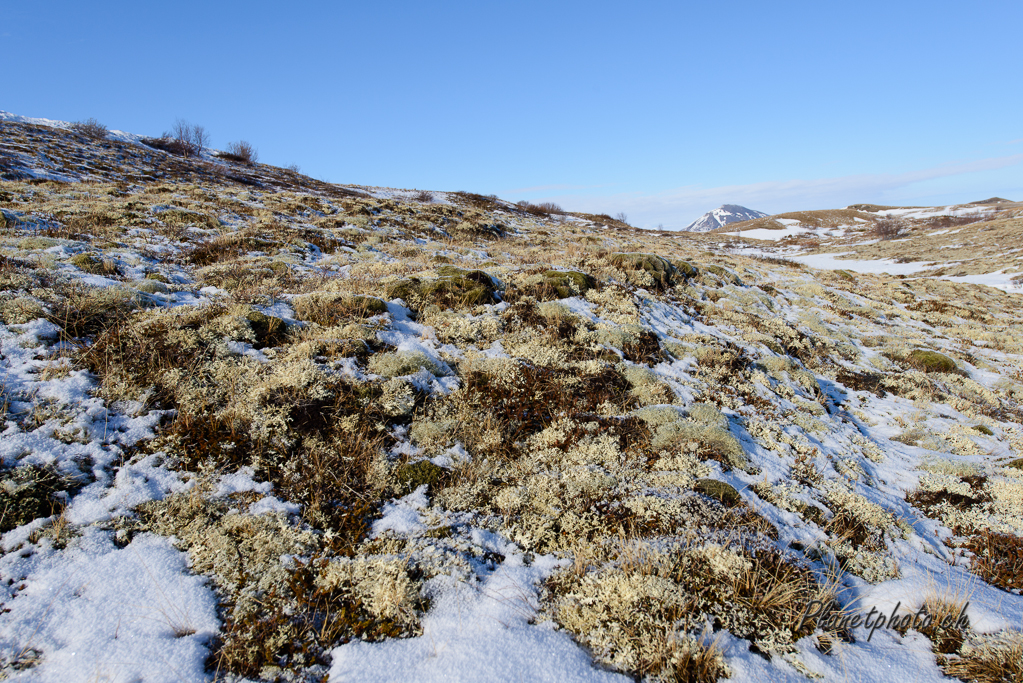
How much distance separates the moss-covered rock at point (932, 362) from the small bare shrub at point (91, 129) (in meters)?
58.4

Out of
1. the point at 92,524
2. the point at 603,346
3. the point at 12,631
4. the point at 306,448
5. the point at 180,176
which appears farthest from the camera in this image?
the point at 180,176

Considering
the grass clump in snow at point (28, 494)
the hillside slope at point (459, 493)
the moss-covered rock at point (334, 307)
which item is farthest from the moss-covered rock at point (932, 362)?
the grass clump in snow at point (28, 494)

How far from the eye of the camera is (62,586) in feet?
10.4

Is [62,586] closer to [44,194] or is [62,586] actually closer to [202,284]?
[202,284]

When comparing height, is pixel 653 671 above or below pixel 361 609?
below

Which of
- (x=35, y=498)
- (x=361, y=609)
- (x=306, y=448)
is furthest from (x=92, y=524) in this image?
(x=361, y=609)

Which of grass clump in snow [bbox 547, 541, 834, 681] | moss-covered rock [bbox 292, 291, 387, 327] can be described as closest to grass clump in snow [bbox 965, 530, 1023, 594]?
grass clump in snow [bbox 547, 541, 834, 681]

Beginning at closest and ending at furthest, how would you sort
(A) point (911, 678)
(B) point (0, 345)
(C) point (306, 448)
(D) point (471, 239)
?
(A) point (911, 678), (C) point (306, 448), (B) point (0, 345), (D) point (471, 239)

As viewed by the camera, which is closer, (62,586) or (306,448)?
(62,586)

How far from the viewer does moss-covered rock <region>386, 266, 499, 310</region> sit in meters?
9.26

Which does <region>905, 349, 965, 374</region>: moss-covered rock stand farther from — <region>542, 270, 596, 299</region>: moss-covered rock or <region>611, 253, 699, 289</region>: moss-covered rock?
<region>542, 270, 596, 299</region>: moss-covered rock

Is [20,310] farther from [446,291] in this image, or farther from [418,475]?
[446,291]

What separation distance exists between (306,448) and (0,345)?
A: 157 inches

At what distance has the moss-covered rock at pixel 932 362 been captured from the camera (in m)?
11.6
